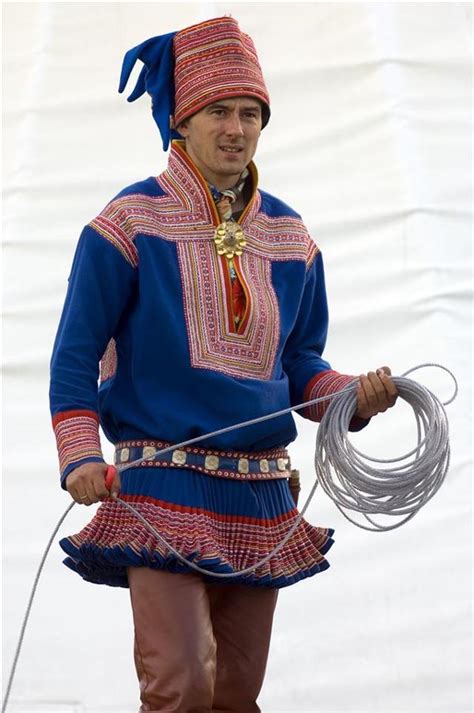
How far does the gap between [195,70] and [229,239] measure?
1.11 ft

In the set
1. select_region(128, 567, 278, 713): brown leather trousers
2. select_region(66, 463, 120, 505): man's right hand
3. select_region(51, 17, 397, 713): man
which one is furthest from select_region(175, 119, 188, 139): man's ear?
select_region(128, 567, 278, 713): brown leather trousers

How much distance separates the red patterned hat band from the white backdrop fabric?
5.26 ft

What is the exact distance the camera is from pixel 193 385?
10.3 ft

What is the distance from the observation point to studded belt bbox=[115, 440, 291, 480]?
10.2ft

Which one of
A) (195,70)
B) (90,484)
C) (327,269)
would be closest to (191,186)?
(195,70)

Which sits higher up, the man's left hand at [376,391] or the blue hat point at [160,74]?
the blue hat point at [160,74]

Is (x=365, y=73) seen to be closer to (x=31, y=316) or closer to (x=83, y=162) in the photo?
(x=83, y=162)

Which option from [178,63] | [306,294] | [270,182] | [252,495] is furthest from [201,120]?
[270,182]

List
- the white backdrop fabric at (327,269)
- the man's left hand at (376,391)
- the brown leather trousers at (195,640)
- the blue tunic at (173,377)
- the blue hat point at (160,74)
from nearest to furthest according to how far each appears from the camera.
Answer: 1. the brown leather trousers at (195,640)
2. the blue tunic at (173,377)
3. the man's left hand at (376,391)
4. the blue hat point at (160,74)
5. the white backdrop fabric at (327,269)

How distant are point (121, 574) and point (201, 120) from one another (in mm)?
894

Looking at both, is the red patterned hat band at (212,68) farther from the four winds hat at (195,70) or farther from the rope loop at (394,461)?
the rope loop at (394,461)

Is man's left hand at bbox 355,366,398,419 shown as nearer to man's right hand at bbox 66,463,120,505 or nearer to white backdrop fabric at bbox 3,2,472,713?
A: man's right hand at bbox 66,463,120,505

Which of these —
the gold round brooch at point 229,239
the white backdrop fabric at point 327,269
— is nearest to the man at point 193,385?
the gold round brooch at point 229,239

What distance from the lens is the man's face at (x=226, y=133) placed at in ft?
10.6
